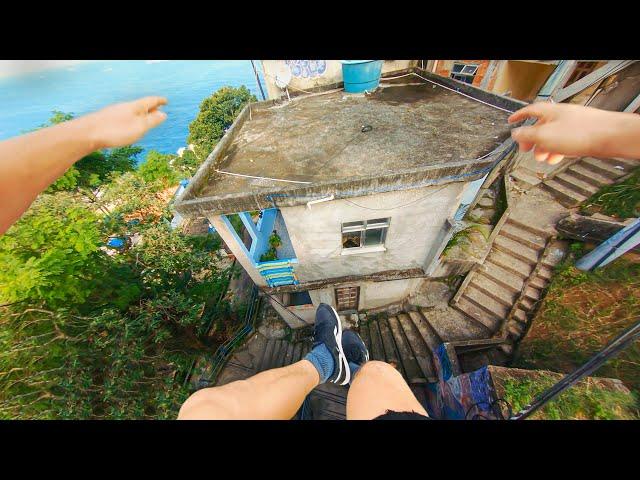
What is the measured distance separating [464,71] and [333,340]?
1251 cm

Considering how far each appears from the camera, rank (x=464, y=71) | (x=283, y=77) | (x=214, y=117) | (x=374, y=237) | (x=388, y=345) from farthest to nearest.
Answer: (x=214, y=117) → (x=464, y=71) → (x=283, y=77) → (x=388, y=345) → (x=374, y=237)

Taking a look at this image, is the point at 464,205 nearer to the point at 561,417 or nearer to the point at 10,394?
the point at 561,417

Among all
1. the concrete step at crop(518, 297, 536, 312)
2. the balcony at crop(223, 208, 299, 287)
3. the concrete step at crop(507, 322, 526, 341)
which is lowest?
the concrete step at crop(507, 322, 526, 341)

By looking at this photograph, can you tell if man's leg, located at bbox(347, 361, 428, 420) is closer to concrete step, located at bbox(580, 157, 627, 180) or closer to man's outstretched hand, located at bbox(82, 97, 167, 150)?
man's outstretched hand, located at bbox(82, 97, 167, 150)

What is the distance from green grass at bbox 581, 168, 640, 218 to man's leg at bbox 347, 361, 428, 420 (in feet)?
28.3

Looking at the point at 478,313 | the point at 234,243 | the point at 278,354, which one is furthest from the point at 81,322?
the point at 478,313

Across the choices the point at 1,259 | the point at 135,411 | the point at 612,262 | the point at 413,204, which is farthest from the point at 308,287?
the point at 612,262

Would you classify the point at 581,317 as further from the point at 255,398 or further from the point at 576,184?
the point at 255,398

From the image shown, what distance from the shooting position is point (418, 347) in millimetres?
8180

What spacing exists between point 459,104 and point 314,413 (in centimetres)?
1017

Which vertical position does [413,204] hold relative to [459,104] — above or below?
below

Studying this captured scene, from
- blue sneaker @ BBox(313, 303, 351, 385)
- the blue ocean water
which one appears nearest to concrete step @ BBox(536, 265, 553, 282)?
blue sneaker @ BBox(313, 303, 351, 385)

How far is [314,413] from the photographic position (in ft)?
25.0

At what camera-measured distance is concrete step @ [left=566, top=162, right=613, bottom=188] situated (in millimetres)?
7864
